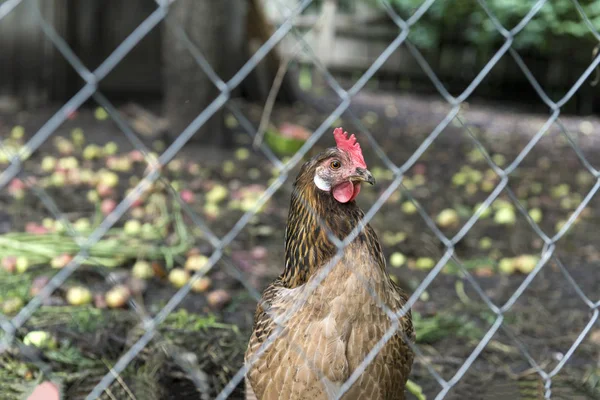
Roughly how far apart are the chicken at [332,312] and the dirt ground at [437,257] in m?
0.20

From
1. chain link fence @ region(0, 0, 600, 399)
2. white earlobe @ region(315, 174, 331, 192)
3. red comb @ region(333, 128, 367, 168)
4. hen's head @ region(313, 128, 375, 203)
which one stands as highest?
red comb @ region(333, 128, 367, 168)

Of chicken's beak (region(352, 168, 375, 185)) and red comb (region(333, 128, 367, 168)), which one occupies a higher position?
red comb (region(333, 128, 367, 168))

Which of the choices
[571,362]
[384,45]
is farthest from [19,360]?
[384,45]

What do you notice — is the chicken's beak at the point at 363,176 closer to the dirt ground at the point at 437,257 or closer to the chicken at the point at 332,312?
the chicken at the point at 332,312

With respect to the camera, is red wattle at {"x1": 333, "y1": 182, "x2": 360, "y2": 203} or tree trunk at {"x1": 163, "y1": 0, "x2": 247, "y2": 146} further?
tree trunk at {"x1": 163, "y1": 0, "x2": 247, "y2": 146}

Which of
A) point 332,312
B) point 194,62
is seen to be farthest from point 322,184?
point 194,62

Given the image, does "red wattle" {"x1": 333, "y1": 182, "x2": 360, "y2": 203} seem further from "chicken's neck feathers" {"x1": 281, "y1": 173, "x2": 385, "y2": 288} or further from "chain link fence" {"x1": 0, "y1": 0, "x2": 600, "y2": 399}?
"chain link fence" {"x1": 0, "y1": 0, "x2": 600, "y2": 399}

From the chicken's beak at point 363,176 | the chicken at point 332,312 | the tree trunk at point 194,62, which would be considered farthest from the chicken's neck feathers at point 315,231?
the tree trunk at point 194,62

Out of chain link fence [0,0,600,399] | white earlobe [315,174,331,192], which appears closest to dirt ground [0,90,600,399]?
chain link fence [0,0,600,399]

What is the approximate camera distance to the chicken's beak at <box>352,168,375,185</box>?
181 centimetres

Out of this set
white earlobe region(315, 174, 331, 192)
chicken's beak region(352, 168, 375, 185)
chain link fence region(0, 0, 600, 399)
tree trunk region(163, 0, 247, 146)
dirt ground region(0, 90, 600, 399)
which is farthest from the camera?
tree trunk region(163, 0, 247, 146)

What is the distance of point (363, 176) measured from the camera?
6.00 ft

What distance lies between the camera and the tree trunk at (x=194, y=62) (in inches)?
213

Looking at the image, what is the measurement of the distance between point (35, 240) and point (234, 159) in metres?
2.48
